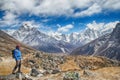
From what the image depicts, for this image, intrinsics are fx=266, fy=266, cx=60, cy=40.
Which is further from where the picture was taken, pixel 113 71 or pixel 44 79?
pixel 113 71

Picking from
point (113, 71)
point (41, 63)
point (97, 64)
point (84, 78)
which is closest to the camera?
point (84, 78)

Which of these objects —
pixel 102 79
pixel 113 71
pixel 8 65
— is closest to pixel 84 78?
pixel 102 79

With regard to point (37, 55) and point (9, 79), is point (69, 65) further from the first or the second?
point (9, 79)

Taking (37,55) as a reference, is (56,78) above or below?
below

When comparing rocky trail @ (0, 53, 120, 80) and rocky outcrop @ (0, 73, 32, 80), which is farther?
rocky trail @ (0, 53, 120, 80)

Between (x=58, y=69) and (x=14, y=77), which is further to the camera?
(x=58, y=69)

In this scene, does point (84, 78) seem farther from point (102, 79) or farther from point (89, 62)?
point (89, 62)

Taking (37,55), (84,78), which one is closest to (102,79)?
(84,78)

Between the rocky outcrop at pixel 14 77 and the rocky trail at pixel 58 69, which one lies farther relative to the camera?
the rocky trail at pixel 58 69

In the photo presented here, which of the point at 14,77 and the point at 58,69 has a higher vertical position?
the point at 58,69

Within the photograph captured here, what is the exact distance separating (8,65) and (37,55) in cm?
3156

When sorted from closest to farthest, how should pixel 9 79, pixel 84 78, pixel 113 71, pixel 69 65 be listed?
1. pixel 9 79
2. pixel 84 78
3. pixel 113 71
4. pixel 69 65

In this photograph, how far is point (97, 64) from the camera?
137 metres

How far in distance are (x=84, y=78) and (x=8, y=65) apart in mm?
51983
